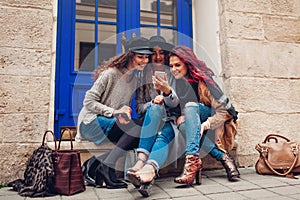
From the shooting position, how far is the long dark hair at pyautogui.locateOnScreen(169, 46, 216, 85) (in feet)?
6.73

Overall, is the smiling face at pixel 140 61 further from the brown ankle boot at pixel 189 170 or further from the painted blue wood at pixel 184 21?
the painted blue wood at pixel 184 21

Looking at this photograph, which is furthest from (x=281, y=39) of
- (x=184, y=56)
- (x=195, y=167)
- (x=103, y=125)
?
(x=103, y=125)

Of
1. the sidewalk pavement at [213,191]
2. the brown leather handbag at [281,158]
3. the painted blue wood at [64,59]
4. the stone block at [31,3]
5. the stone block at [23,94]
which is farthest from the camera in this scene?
the painted blue wood at [64,59]

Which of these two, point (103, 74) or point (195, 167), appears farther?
point (103, 74)

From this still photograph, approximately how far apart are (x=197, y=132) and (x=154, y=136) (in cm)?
30

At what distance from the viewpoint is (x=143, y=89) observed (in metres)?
2.17

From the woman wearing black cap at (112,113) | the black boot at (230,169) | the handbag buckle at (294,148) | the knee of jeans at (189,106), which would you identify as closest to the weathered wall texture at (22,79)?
the woman wearing black cap at (112,113)

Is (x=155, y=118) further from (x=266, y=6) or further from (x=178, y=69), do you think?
(x=266, y=6)

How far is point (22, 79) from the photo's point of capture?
227cm

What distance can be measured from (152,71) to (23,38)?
45.1 inches

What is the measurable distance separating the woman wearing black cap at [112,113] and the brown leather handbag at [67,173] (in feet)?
0.64

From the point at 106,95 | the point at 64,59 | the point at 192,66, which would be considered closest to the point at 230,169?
the point at 192,66

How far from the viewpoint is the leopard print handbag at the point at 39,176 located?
1.73 m

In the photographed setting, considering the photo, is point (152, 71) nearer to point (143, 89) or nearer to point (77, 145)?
point (143, 89)
